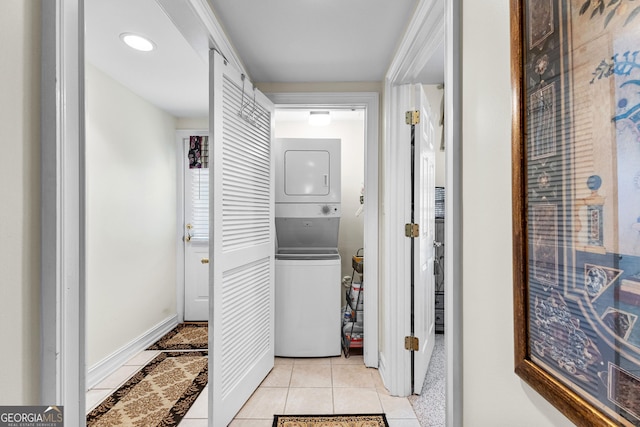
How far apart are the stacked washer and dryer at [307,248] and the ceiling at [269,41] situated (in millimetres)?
701

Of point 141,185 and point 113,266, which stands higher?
point 141,185

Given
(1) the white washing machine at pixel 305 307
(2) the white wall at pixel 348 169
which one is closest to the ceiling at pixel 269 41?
(2) the white wall at pixel 348 169

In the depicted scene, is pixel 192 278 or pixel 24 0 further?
pixel 192 278

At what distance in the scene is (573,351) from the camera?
0.58 meters

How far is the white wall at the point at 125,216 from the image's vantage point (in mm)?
2463

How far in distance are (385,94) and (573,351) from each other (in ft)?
7.33

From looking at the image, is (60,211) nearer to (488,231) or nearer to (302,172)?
(488,231)

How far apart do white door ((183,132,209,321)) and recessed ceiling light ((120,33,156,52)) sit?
163 cm

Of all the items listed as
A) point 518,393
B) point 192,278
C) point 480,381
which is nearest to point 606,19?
point 518,393

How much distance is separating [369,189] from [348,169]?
1255mm

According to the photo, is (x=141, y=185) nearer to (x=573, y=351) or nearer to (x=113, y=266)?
(x=113, y=266)

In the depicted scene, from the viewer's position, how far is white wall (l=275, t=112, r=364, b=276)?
3.87m

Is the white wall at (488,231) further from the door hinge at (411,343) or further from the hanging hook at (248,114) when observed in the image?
the hanging hook at (248,114)
